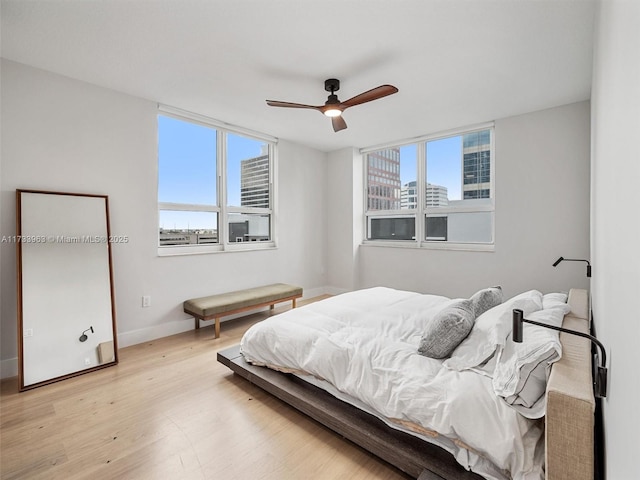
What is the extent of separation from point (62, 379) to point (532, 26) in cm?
460

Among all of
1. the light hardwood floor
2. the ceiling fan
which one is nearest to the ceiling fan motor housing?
the ceiling fan

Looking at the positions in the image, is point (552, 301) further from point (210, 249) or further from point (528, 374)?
point (210, 249)

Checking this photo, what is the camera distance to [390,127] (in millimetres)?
4355

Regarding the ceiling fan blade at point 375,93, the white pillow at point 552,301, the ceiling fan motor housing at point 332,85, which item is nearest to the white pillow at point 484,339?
the white pillow at point 552,301

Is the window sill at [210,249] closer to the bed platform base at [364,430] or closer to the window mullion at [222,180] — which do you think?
the window mullion at [222,180]

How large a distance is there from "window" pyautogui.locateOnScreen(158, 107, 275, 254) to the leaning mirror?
774 millimetres

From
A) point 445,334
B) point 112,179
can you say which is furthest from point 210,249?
point 445,334

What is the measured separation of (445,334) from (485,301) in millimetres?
566

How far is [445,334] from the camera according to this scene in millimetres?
1781

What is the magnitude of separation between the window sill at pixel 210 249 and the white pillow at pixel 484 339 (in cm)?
325

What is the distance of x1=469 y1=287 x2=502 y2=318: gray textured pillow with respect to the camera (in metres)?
2.07

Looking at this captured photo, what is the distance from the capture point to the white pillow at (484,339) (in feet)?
5.24

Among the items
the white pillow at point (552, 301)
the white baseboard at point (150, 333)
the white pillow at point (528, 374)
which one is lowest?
the white baseboard at point (150, 333)

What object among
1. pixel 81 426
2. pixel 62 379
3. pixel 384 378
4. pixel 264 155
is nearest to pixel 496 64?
pixel 384 378
